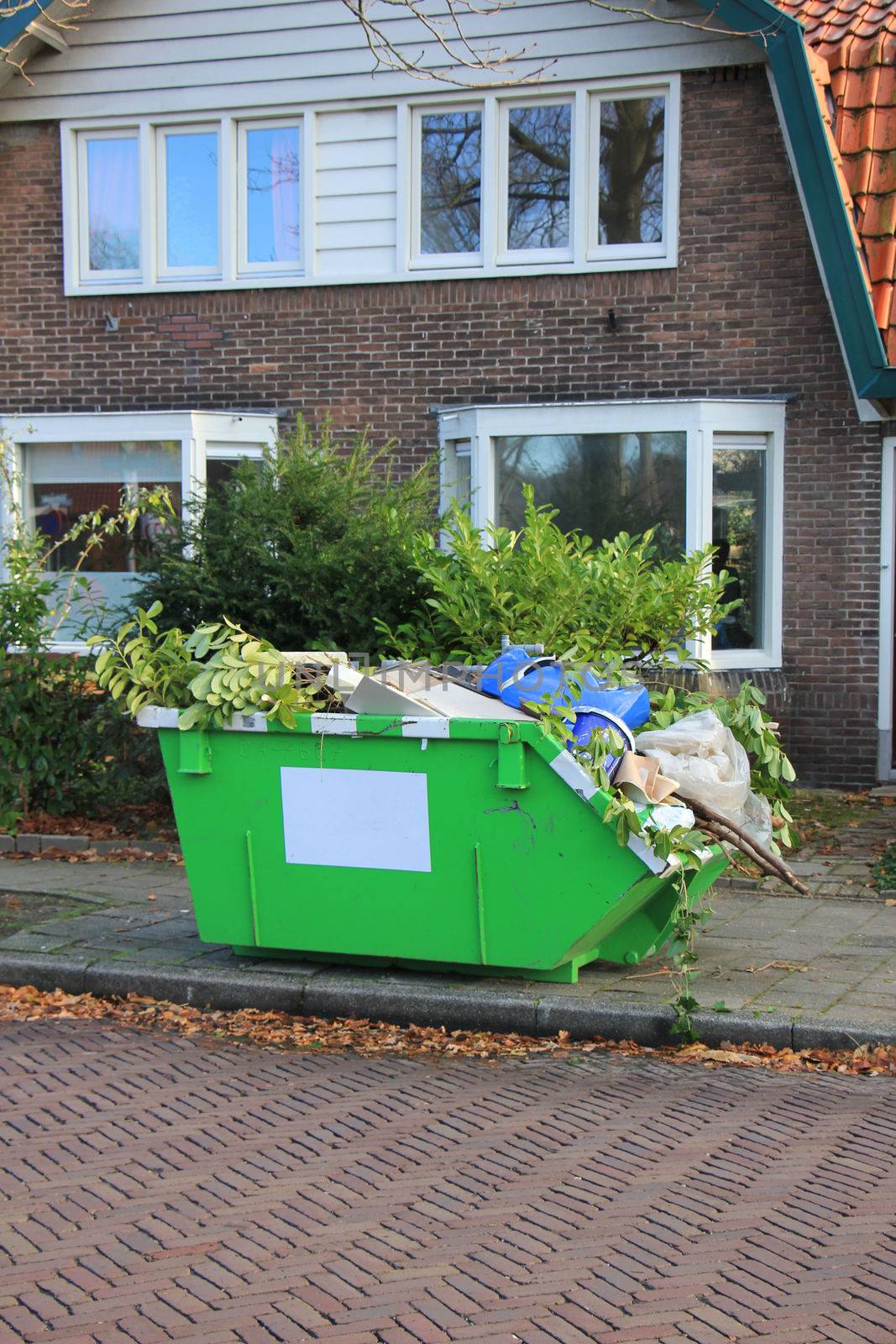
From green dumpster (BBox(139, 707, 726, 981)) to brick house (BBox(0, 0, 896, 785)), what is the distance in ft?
13.6

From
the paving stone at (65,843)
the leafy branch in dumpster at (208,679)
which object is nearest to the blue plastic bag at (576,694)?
the leafy branch in dumpster at (208,679)

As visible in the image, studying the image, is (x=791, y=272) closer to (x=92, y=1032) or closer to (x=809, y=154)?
(x=809, y=154)

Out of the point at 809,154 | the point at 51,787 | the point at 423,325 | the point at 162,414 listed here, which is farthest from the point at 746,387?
the point at 51,787

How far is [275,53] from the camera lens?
12.4 m

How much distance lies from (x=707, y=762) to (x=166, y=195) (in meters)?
8.73

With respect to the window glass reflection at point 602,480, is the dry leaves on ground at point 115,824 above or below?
below

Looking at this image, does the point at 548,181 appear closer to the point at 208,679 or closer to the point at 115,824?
the point at 115,824

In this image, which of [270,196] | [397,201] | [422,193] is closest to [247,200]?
[270,196]

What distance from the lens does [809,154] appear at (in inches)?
405

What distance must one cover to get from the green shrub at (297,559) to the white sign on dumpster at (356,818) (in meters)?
2.58

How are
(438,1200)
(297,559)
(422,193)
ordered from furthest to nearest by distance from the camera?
(422,193) → (297,559) → (438,1200)

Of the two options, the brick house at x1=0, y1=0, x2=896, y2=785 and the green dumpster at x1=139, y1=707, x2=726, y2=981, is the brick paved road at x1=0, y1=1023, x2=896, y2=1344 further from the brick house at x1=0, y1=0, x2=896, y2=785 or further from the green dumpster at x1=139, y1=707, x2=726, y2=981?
the brick house at x1=0, y1=0, x2=896, y2=785

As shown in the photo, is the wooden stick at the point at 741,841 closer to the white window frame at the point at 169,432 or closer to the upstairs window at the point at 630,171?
the upstairs window at the point at 630,171

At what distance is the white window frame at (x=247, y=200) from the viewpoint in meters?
12.5
